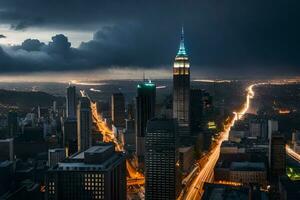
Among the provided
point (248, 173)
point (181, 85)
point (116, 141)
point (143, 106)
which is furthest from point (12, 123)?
point (248, 173)

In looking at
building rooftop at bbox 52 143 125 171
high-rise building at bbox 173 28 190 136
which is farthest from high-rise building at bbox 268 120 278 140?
building rooftop at bbox 52 143 125 171

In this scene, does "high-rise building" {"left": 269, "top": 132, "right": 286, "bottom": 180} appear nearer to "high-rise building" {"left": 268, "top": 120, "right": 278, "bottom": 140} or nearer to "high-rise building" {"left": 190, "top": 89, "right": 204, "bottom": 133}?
"high-rise building" {"left": 268, "top": 120, "right": 278, "bottom": 140}

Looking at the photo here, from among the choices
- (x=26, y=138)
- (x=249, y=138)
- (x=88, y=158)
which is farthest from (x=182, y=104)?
(x=88, y=158)

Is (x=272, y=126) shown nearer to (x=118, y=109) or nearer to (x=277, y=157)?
(x=277, y=157)

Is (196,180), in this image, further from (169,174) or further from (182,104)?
(182,104)

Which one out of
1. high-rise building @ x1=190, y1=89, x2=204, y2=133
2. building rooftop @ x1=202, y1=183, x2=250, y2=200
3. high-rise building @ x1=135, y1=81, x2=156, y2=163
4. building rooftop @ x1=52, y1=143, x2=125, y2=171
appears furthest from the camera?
high-rise building @ x1=190, y1=89, x2=204, y2=133

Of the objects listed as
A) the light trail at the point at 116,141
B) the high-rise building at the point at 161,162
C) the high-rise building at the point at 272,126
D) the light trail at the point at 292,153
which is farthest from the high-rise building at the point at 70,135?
the high-rise building at the point at 272,126
